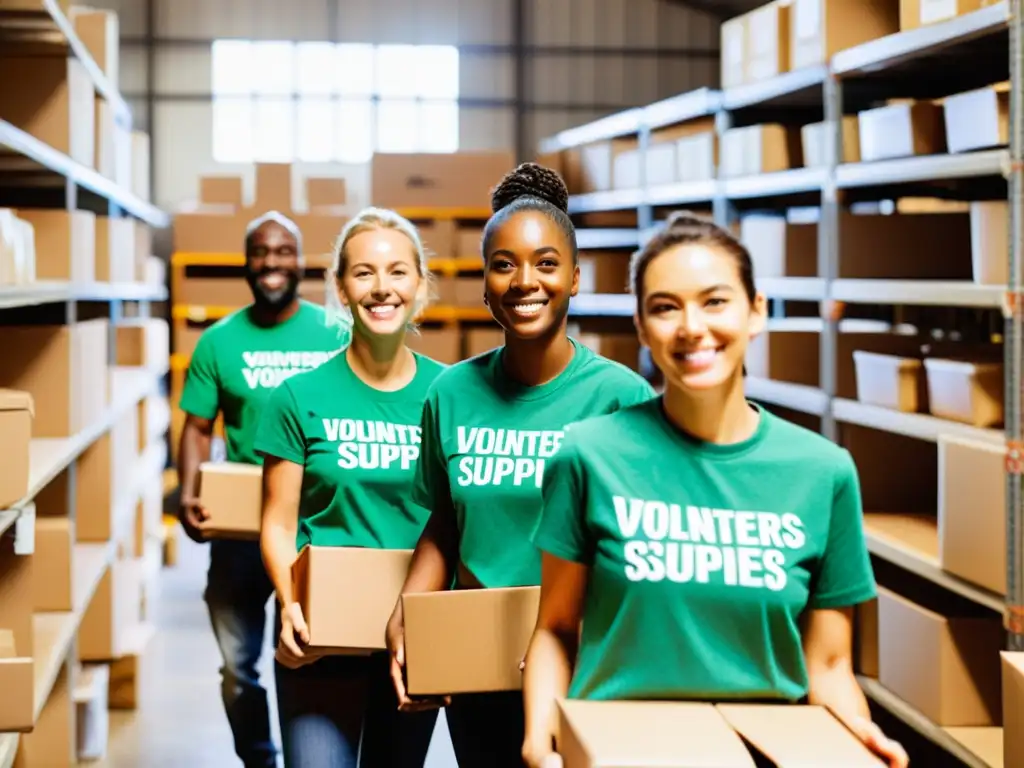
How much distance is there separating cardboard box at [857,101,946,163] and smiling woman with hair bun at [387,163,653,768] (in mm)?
2464

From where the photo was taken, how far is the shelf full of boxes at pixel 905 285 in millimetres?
3896

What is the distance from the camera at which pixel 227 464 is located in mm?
3945

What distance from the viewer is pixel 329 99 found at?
14328 millimetres

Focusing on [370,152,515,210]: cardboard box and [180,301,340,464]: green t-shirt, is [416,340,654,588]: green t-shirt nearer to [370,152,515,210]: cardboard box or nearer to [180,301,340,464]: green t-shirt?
[180,301,340,464]: green t-shirt

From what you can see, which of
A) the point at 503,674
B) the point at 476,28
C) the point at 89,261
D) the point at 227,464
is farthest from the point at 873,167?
the point at 476,28

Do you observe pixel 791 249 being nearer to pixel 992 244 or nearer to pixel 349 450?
pixel 992 244

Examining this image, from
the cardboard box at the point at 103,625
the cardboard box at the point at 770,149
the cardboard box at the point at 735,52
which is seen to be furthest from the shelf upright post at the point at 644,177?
the cardboard box at the point at 103,625

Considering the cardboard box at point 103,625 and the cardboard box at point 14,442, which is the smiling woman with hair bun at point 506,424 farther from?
the cardboard box at point 103,625

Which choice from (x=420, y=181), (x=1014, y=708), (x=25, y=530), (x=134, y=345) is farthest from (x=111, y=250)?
(x=420, y=181)

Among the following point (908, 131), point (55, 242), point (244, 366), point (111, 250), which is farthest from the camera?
point (111, 250)

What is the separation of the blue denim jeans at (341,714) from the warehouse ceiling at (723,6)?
494 inches

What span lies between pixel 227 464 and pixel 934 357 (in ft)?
→ 7.65

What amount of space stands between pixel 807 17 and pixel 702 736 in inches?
157

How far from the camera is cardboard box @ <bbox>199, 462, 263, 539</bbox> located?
12.3ft
